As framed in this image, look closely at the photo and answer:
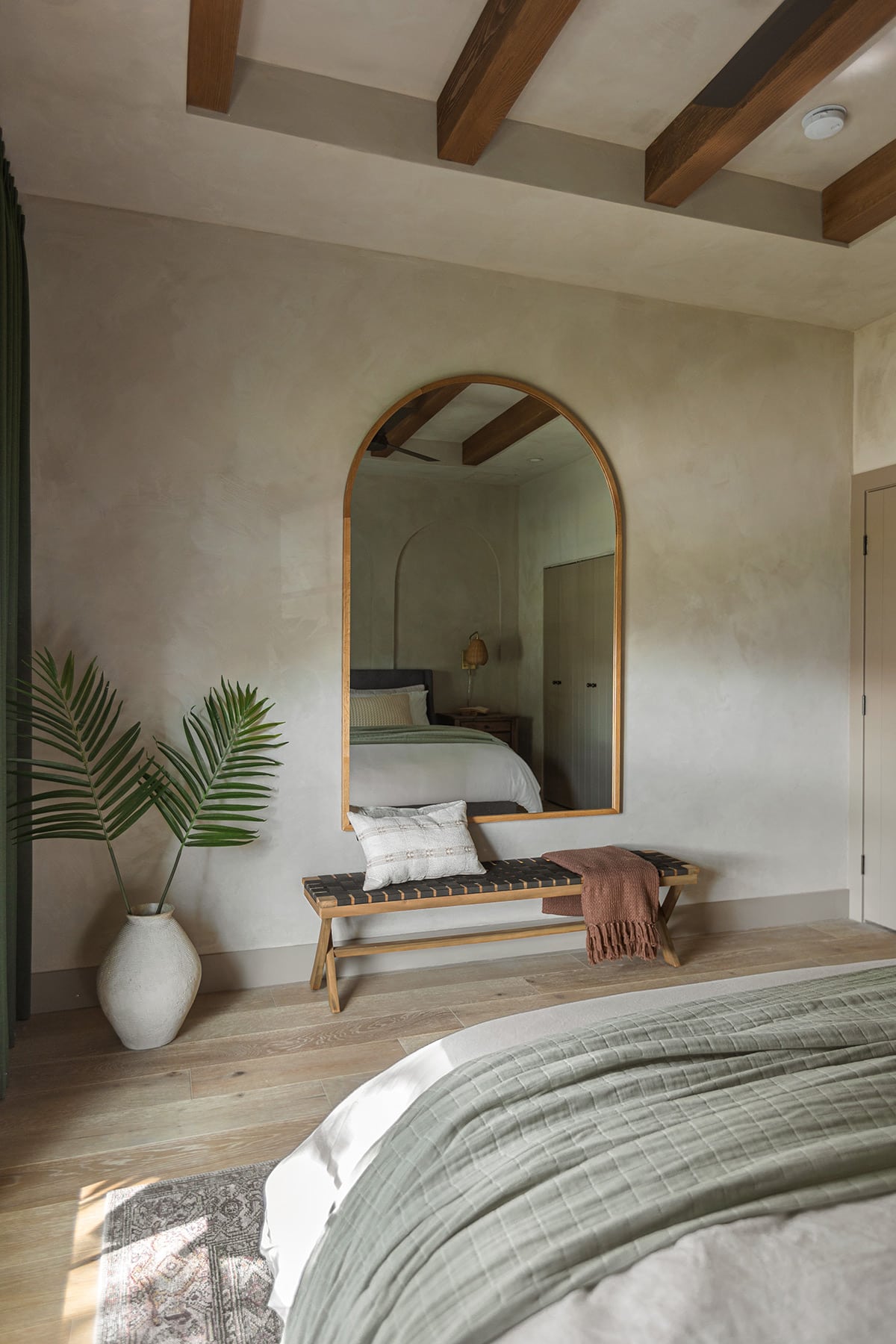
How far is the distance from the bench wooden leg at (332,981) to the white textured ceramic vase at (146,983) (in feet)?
1.49

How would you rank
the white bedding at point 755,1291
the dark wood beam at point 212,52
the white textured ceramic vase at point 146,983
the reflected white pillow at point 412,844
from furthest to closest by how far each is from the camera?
the reflected white pillow at point 412,844
the white textured ceramic vase at point 146,983
the dark wood beam at point 212,52
the white bedding at point 755,1291

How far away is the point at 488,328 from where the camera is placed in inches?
139

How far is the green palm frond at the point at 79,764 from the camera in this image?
2.76 meters

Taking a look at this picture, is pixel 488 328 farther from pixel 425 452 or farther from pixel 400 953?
pixel 400 953

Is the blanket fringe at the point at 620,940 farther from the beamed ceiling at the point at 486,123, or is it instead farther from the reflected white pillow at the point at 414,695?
the beamed ceiling at the point at 486,123

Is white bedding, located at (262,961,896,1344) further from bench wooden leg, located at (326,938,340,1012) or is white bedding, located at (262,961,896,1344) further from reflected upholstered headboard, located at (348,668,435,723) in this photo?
reflected upholstered headboard, located at (348,668,435,723)

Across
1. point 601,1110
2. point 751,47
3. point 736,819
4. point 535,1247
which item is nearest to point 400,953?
point 736,819

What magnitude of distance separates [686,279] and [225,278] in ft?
5.98

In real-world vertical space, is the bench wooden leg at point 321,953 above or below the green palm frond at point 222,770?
below

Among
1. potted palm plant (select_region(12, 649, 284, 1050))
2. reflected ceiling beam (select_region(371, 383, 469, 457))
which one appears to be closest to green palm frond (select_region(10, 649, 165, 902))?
potted palm plant (select_region(12, 649, 284, 1050))

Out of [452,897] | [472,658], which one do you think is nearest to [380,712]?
[472,658]

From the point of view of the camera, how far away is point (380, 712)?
3.38 metres

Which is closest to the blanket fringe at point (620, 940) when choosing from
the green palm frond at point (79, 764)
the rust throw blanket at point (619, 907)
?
the rust throw blanket at point (619, 907)

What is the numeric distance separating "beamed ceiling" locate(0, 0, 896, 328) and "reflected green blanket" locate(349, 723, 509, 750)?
71.6 inches
